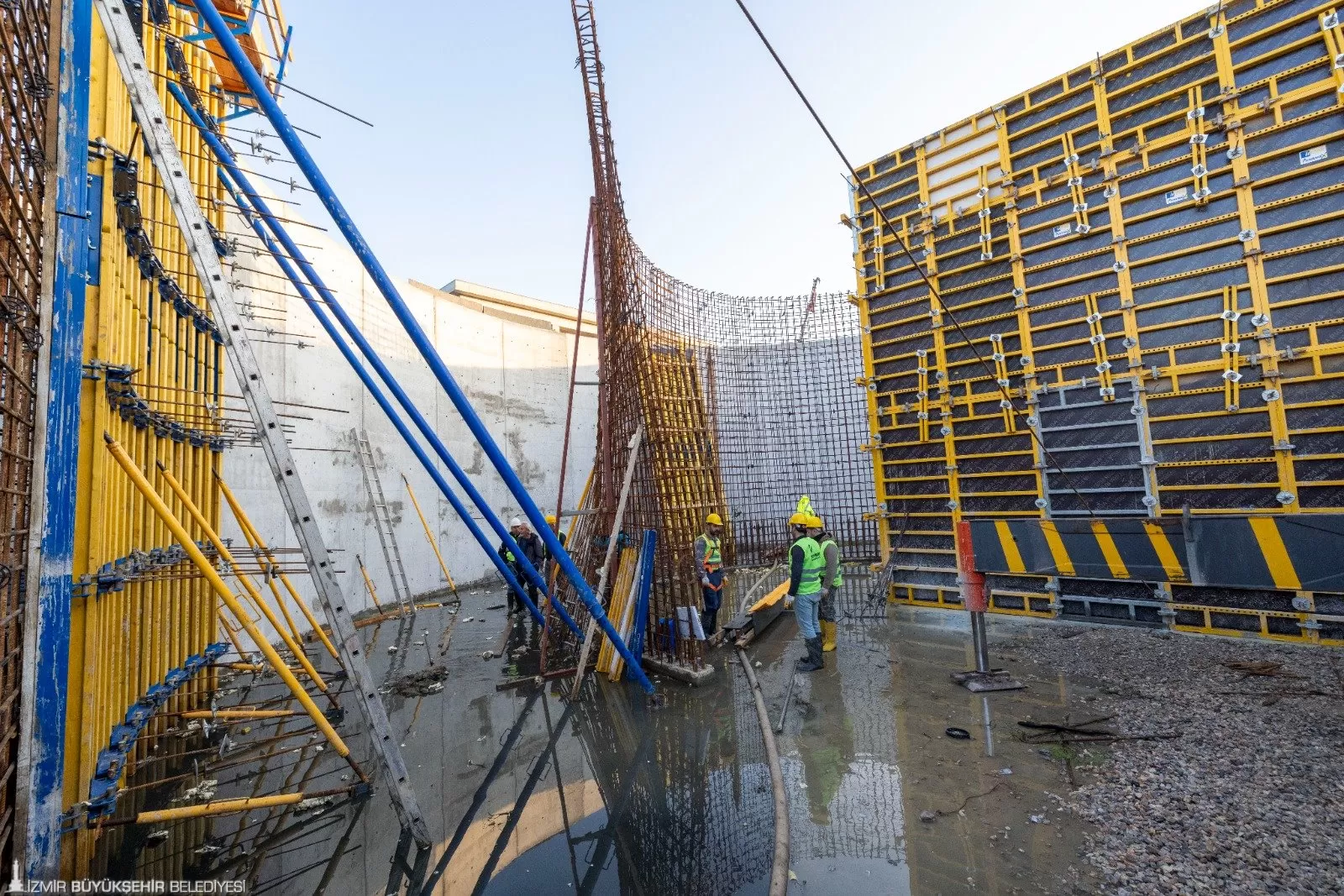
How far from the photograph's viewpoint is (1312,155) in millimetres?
5934

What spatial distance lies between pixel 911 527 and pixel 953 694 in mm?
3682

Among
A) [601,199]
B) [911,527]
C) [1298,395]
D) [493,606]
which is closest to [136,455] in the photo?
[601,199]

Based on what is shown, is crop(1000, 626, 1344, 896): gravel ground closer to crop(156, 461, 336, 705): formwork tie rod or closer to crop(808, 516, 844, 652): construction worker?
crop(808, 516, 844, 652): construction worker

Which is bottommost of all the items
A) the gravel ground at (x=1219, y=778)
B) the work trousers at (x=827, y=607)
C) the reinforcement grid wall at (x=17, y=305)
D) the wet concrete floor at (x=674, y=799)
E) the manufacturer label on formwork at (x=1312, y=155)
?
the wet concrete floor at (x=674, y=799)

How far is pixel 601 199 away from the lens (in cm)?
716

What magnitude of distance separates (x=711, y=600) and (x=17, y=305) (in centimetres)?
636

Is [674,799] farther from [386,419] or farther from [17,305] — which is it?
[386,419]

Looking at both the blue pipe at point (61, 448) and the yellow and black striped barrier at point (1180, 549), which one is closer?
the blue pipe at point (61, 448)

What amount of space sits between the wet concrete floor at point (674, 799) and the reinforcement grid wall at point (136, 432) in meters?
0.76

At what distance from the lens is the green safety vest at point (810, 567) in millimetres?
6375

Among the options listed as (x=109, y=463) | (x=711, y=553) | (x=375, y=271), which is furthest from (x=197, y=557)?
(x=711, y=553)

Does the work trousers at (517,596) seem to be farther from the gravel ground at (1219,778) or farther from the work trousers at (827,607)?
the gravel ground at (1219,778)

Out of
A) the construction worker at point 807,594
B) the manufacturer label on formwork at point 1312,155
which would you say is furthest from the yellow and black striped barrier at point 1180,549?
the manufacturer label on formwork at point 1312,155

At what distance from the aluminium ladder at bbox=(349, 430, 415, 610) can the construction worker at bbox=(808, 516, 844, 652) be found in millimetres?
7344
